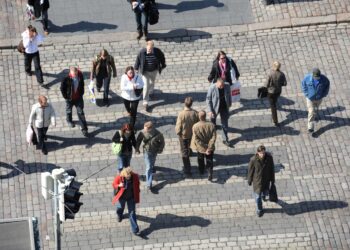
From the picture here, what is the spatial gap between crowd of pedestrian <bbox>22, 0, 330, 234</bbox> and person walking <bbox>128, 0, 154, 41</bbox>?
7cm

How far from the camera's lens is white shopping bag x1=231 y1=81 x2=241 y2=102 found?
26305 mm

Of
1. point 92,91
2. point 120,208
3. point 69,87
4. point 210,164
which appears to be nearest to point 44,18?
point 92,91

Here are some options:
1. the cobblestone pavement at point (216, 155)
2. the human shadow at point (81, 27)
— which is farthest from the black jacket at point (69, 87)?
the human shadow at point (81, 27)

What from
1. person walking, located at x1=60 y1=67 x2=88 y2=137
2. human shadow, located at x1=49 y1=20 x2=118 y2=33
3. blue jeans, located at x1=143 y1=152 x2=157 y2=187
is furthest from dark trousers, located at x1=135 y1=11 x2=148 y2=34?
blue jeans, located at x1=143 y1=152 x2=157 y2=187

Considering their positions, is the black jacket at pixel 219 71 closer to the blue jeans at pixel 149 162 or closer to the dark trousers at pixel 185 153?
the dark trousers at pixel 185 153

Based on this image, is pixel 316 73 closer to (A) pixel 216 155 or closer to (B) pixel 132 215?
(A) pixel 216 155

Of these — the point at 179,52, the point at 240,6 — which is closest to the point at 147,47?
the point at 179,52

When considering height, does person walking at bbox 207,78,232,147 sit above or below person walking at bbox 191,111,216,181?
above

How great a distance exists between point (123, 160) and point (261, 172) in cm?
307

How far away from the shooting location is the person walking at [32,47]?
27047mm

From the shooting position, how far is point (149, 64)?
2675cm

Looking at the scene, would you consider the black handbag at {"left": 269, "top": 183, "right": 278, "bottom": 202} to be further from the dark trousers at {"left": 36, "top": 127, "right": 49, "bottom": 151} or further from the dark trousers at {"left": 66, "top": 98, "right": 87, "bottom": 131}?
the dark trousers at {"left": 36, "top": 127, "right": 49, "bottom": 151}

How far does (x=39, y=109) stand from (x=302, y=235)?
612 centimetres

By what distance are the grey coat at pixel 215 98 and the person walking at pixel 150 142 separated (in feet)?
5.27
